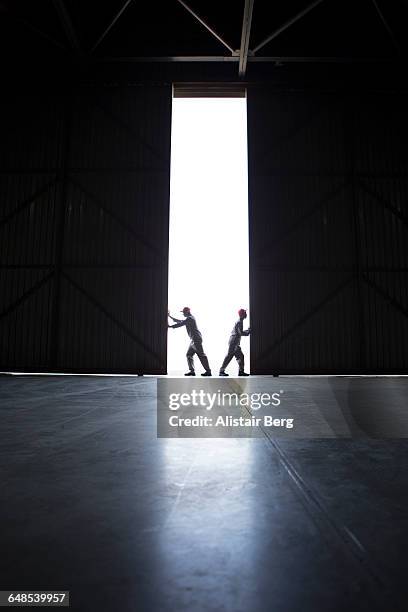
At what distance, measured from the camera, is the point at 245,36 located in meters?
Answer: 7.45

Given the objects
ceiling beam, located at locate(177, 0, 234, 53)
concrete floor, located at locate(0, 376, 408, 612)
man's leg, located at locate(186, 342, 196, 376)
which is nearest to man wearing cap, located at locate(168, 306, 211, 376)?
man's leg, located at locate(186, 342, 196, 376)

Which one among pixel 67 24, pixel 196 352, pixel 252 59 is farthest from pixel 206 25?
pixel 196 352

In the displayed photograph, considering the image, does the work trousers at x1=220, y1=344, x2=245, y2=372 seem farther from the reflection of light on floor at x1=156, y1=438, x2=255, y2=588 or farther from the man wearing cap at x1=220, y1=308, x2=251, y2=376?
the reflection of light on floor at x1=156, y1=438, x2=255, y2=588

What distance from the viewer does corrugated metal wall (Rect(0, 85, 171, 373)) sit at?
7617mm

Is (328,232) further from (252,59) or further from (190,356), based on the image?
(252,59)

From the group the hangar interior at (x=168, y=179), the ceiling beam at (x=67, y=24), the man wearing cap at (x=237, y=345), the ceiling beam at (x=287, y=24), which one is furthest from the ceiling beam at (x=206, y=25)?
the man wearing cap at (x=237, y=345)

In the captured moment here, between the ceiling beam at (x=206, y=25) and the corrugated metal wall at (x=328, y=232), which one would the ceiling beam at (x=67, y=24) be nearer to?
the ceiling beam at (x=206, y=25)

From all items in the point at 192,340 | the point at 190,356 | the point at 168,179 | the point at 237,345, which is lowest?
the point at 190,356

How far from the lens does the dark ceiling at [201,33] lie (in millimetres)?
7840

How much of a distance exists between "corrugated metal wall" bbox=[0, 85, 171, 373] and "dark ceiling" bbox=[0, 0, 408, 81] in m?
1.00

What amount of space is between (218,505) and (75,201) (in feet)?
27.0

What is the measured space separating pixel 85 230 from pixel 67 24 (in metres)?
4.45

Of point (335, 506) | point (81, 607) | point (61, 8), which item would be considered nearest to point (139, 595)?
point (81, 607)

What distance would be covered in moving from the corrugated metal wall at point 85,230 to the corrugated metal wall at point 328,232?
7.64 ft
